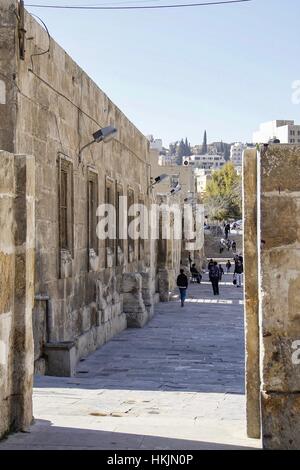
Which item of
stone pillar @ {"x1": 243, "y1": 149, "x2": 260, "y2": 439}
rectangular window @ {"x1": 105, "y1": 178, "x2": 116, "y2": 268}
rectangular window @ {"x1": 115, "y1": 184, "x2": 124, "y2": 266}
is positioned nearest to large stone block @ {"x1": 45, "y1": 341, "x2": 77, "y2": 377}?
rectangular window @ {"x1": 105, "y1": 178, "x2": 116, "y2": 268}

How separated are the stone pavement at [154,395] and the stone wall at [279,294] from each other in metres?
0.28

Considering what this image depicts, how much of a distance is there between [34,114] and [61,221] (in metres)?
2.09

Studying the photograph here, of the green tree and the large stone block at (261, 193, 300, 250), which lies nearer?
the large stone block at (261, 193, 300, 250)

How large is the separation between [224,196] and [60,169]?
73362mm

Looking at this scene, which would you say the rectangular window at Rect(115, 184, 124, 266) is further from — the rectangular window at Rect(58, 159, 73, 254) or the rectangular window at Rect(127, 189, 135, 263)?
the rectangular window at Rect(58, 159, 73, 254)

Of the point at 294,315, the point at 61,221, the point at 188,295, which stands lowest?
the point at 188,295

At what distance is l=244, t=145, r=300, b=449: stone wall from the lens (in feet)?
14.1

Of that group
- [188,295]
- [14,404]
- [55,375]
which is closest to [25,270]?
[14,404]

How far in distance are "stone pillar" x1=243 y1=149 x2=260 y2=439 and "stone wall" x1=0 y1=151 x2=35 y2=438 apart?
1430 mm

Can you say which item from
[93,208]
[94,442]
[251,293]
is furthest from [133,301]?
[94,442]

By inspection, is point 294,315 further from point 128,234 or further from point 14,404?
point 128,234

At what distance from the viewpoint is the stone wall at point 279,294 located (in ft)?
14.1

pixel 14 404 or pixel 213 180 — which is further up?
pixel 213 180
